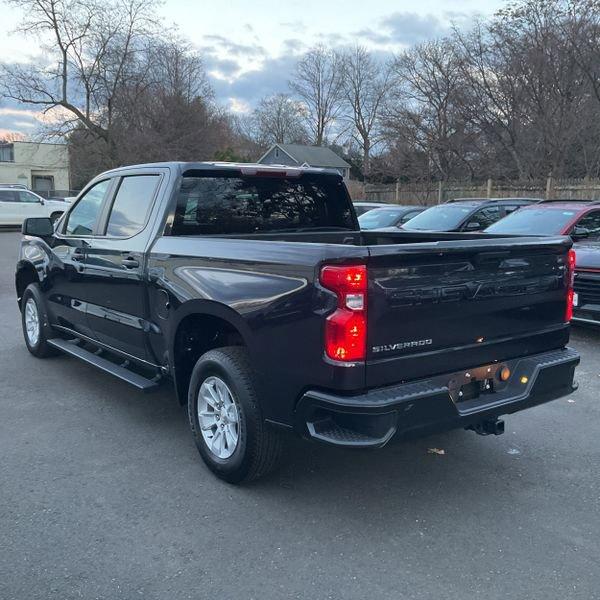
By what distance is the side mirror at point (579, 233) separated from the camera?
27.6ft

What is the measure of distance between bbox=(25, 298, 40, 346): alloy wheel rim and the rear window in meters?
2.79

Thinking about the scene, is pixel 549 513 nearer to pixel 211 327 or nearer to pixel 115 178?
pixel 211 327

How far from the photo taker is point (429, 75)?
33.2m

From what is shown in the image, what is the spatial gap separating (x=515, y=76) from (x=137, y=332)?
27.3 metres

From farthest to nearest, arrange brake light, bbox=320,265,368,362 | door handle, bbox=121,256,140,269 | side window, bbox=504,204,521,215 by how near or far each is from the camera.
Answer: side window, bbox=504,204,521,215, door handle, bbox=121,256,140,269, brake light, bbox=320,265,368,362

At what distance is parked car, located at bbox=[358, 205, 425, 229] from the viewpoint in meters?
14.4

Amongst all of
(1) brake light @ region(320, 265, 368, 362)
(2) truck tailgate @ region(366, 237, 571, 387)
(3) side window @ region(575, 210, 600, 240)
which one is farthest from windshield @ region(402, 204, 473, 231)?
(1) brake light @ region(320, 265, 368, 362)

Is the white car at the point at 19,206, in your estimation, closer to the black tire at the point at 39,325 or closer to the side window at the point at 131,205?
the black tire at the point at 39,325

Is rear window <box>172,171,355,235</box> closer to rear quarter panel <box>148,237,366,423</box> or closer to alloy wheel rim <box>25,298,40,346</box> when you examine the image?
rear quarter panel <box>148,237,366,423</box>

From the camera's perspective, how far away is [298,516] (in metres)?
3.49

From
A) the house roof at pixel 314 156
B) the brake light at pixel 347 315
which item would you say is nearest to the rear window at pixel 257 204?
the brake light at pixel 347 315

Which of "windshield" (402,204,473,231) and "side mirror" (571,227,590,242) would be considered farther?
"windshield" (402,204,473,231)

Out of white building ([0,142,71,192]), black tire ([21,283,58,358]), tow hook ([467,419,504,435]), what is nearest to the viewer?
tow hook ([467,419,504,435])

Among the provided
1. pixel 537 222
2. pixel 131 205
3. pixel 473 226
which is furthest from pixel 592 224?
pixel 131 205
